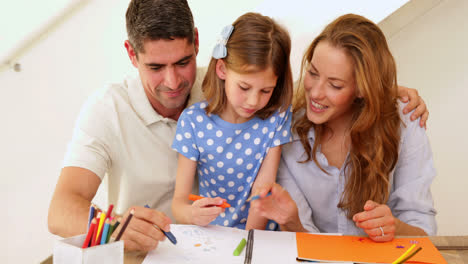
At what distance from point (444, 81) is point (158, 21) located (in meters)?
1.59

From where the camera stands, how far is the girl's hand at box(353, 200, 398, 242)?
1010 mm

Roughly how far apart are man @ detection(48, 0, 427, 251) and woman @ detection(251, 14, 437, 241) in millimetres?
140

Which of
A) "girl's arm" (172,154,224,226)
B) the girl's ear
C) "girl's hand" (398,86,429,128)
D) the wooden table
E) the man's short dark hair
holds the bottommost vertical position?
the wooden table

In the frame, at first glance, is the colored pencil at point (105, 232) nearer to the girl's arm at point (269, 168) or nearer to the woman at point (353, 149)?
the woman at point (353, 149)

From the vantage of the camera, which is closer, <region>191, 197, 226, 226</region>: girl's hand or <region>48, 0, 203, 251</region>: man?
<region>191, 197, 226, 226</region>: girl's hand

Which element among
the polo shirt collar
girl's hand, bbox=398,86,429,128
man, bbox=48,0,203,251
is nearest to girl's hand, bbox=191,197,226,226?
man, bbox=48,0,203,251

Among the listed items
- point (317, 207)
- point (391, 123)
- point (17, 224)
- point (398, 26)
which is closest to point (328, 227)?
point (317, 207)

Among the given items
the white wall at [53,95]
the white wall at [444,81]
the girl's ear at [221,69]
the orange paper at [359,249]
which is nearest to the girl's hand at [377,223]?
the orange paper at [359,249]

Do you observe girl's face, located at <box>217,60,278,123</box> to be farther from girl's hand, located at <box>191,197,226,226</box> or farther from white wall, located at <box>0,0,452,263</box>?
white wall, located at <box>0,0,452,263</box>

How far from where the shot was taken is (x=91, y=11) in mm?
1995

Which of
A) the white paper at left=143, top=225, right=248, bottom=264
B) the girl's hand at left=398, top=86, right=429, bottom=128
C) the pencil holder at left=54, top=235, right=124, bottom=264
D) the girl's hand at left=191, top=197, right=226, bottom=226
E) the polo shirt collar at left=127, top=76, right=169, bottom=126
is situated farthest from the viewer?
the polo shirt collar at left=127, top=76, right=169, bottom=126

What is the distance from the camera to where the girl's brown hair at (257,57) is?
1.20m

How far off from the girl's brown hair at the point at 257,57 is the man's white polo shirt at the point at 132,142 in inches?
8.3

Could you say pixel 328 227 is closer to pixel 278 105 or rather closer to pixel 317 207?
pixel 317 207
